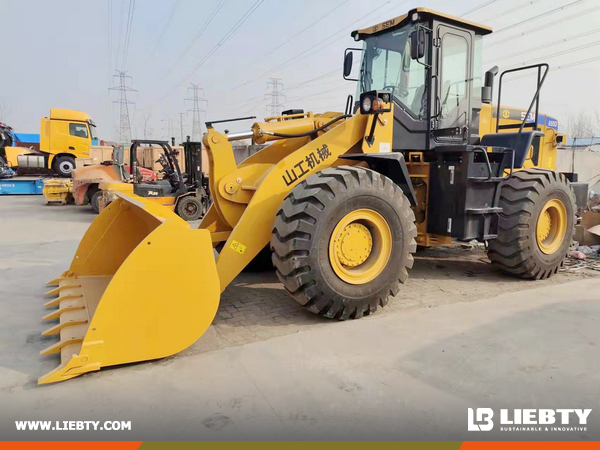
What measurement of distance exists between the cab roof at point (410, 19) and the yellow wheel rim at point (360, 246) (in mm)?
2387

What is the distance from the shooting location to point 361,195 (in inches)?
161

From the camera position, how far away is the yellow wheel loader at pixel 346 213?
3232 mm

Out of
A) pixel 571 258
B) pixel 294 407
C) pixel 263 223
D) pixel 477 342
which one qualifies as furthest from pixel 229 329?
pixel 571 258

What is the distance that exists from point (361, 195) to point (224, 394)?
6.83 ft

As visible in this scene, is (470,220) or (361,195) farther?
(470,220)

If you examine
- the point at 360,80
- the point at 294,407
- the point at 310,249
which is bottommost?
the point at 294,407

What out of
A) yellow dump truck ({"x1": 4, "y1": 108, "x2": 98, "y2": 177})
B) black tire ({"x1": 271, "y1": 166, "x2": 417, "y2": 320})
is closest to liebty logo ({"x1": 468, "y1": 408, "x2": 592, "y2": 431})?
black tire ({"x1": 271, "y1": 166, "x2": 417, "y2": 320})

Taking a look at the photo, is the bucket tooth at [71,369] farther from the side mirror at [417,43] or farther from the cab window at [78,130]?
the cab window at [78,130]

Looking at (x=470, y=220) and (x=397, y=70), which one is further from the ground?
(x=397, y=70)

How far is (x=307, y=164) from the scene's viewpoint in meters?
4.36

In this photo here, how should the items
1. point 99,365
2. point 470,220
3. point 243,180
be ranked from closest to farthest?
1. point 99,365
2. point 243,180
3. point 470,220

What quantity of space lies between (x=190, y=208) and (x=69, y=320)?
820cm

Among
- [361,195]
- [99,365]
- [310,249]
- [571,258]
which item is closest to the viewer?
[99,365]

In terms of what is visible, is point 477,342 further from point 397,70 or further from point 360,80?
point 360,80
